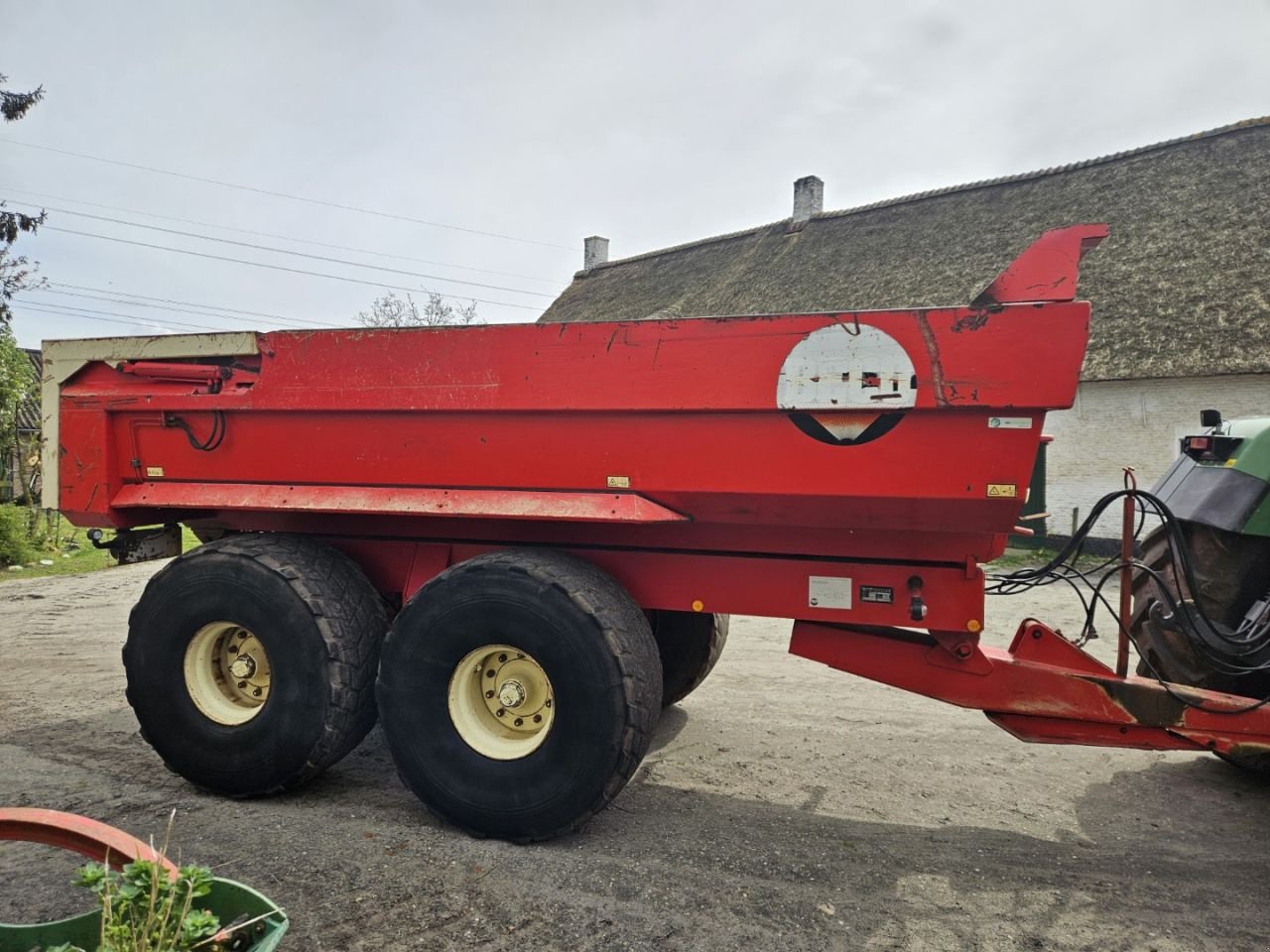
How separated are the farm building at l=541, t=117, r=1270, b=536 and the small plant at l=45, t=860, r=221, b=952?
1277 centimetres

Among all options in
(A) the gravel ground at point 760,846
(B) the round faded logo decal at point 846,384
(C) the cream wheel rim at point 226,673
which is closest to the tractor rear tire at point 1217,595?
(A) the gravel ground at point 760,846

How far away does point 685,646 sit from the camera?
15.5 feet

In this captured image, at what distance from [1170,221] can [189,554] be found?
14630mm

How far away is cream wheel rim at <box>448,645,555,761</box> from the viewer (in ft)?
11.0

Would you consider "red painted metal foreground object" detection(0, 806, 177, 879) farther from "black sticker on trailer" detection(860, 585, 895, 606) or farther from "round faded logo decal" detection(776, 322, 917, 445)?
"black sticker on trailer" detection(860, 585, 895, 606)

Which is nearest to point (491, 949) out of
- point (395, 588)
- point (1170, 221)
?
point (395, 588)

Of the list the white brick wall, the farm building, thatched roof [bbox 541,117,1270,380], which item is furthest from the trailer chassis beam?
thatched roof [bbox 541,117,1270,380]

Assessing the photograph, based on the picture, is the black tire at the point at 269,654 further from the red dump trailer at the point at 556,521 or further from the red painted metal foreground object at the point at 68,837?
the red painted metal foreground object at the point at 68,837

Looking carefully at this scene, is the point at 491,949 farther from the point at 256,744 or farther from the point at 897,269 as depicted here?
the point at 897,269

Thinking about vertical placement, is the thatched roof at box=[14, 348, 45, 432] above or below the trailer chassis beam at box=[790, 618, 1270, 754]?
above

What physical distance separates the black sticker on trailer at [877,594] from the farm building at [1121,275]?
10.3 meters

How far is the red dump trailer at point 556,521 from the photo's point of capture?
3.10 m

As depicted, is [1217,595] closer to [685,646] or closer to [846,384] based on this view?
[846,384]

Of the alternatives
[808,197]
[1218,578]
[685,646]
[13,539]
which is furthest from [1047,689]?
[808,197]
